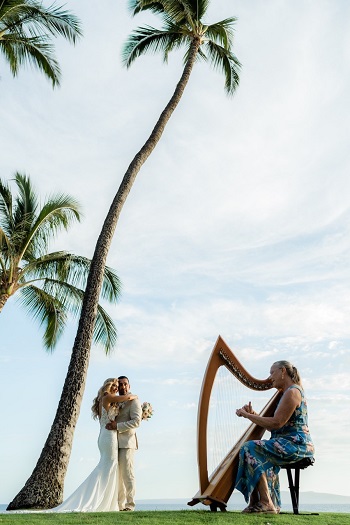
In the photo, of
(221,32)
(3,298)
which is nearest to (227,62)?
(221,32)

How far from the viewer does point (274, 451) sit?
7949mm

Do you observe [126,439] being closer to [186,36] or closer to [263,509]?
[263,509]

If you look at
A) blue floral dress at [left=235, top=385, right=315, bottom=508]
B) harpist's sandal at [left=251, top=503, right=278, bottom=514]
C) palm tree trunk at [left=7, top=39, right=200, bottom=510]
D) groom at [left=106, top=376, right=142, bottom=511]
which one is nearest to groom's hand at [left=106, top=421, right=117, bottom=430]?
groom at [left=106, top=376, right=142, bottom=511]

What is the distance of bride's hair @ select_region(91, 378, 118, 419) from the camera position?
11.2 metres

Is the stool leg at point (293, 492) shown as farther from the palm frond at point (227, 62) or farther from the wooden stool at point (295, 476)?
the palm frond at point (227, 62)

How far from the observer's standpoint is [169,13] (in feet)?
66.1

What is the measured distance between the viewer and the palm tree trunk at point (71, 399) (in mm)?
12789

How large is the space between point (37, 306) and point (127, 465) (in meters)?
11.4

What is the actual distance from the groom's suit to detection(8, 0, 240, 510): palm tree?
2.22m

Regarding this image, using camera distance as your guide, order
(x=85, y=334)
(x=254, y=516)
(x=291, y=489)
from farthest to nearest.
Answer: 1. (x=85, y=334)
2. (x=291, y=489)
3. (x=254, y=516)

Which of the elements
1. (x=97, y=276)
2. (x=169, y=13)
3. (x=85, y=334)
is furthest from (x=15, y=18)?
(x=85, y=334)

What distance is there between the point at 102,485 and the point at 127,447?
740mm

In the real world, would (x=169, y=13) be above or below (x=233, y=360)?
above

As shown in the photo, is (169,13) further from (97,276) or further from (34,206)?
(97,276)
